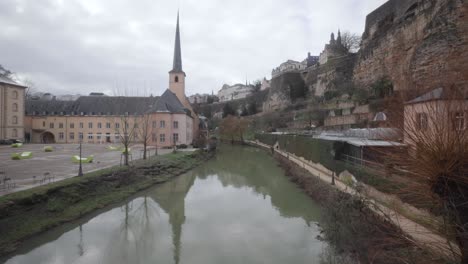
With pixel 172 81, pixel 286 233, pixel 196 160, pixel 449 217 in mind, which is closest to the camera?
pixel 449 217

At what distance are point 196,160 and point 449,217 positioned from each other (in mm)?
22364

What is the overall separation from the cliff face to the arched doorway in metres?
51.3

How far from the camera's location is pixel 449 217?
4137mm

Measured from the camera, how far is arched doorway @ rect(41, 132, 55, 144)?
4254cm

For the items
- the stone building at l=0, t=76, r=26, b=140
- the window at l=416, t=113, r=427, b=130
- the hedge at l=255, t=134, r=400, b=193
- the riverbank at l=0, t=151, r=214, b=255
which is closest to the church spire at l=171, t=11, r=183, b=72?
the hedge at l=255, t=134, r=400, b=193

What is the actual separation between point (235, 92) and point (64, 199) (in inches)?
3906

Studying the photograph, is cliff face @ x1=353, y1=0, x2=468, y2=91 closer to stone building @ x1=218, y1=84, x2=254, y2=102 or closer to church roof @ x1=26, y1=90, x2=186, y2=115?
church roof @ x1=26, y1=90, x2=186, y2=115

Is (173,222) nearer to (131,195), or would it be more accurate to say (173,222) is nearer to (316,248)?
(131,195)

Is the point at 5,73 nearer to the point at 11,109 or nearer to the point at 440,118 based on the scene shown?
the point at 11,109

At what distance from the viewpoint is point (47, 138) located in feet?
141

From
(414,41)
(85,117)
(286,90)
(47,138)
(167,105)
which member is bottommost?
(47,138)

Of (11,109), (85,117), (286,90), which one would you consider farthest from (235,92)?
(11,109)

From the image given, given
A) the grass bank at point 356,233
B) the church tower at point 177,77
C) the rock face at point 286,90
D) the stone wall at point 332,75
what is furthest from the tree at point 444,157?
the rock face at point 286,90

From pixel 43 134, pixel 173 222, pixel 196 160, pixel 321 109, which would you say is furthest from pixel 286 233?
pixel 43 134
